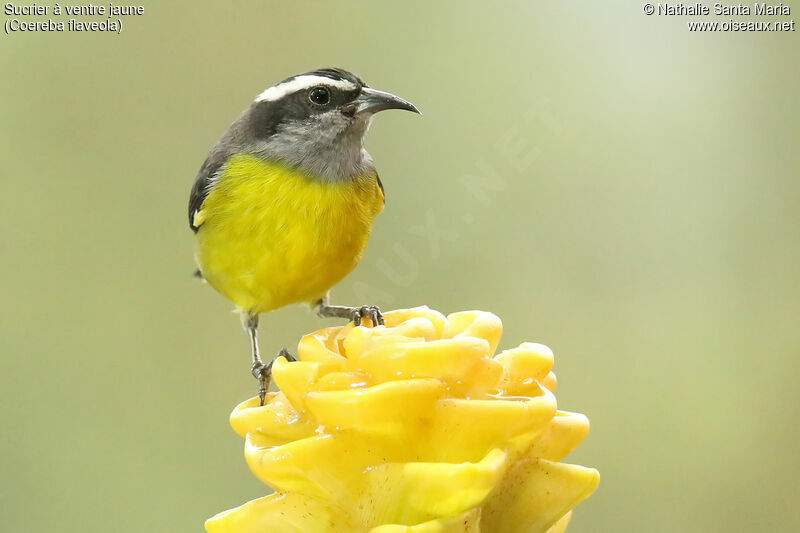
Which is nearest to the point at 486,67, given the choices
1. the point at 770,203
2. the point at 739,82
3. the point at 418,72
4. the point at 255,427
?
the point at 418,72

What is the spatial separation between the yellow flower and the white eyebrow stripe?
0.63 metres

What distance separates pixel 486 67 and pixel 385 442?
1470 millimetres

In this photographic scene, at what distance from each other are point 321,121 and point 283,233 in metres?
0.18

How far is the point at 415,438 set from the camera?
607mm

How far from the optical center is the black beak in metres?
1.16

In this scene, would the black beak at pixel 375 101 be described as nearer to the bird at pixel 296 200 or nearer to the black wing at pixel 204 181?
the bird at pixel 296 200

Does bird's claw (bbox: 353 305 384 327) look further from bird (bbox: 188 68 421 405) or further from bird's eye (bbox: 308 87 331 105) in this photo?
bird's eye (bbox: 308 87 331 105)

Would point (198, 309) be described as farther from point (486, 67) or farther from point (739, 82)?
point (739, 82)

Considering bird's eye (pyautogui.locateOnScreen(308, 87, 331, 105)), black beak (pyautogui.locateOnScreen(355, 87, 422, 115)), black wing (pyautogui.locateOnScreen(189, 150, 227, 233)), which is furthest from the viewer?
black wing (pyautogui.locateOnScreen(189, 150, 227, 233))

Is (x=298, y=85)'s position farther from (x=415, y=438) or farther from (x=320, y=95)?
(x=415, y=438)

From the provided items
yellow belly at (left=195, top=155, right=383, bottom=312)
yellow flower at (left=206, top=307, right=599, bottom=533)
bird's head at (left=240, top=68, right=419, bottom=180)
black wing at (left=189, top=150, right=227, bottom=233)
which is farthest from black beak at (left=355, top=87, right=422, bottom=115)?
yellow flower at (left=206, top=307, right=599, bottom=533)

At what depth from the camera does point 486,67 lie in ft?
6.42

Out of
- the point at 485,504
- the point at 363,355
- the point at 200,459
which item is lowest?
the point at 200,459

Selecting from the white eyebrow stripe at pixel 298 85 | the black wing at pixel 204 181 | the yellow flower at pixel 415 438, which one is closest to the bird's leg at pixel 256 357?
the black wing at pixel 204 181
